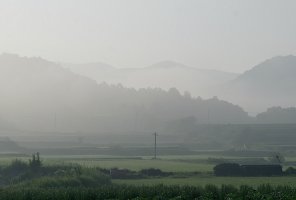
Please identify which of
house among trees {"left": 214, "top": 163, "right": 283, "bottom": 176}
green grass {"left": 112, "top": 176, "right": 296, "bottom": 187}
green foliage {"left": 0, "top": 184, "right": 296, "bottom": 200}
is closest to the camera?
green foliage {"left": 0, "top": 184, "right": 296, "bottom": 200}

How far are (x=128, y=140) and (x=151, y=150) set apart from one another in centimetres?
2953

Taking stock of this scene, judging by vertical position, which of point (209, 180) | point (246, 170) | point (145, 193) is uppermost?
point (246, 170)

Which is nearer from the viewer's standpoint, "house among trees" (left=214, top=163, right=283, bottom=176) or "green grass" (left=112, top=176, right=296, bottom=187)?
"green grass" (left=112, top=176, right=296, bottom=187)

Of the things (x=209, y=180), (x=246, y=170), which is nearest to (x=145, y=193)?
(x=209, y=180)

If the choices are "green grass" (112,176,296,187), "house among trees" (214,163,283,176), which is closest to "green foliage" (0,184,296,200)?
"green grass" (112,176,296,187)

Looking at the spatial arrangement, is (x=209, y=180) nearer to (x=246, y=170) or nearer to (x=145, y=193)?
(x=246, y=170)

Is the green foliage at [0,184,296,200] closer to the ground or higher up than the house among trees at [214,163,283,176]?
closer to the ground

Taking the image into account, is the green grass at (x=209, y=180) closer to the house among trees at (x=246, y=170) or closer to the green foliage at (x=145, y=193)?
the house among trees at (x=246, y=170)

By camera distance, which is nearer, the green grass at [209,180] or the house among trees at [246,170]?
the green grass at [209,180]

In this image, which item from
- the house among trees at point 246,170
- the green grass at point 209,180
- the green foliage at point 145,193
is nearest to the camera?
the green foliage at point 145,193

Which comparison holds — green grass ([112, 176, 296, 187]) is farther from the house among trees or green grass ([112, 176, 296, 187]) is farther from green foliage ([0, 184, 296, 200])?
green foliage ([0, 184, 296, 200])

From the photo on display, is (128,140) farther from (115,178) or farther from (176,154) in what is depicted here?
(115,178)

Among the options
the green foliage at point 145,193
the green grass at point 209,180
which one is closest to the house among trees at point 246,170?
the green grass at point 209,180

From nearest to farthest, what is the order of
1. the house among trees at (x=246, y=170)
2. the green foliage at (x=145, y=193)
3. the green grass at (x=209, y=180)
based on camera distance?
the green foliage at (x=145, y=193), the green grass at (x=209, y=180), the house among trees at (x=246, y=170)
